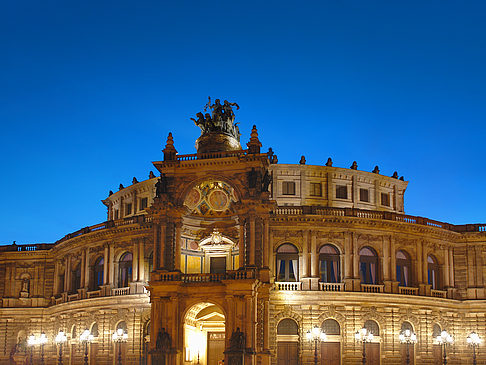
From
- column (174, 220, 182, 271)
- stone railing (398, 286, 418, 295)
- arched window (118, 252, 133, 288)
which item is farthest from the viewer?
arched window (118, 252, 133, 288)

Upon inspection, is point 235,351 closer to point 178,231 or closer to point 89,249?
point 178,231

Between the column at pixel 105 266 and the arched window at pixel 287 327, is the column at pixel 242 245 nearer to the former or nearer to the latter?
the arched window at pixel 287 327

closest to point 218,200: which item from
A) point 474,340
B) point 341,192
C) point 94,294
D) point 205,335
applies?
point 205,335

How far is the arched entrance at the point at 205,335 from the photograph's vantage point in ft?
177

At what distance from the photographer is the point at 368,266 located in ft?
196

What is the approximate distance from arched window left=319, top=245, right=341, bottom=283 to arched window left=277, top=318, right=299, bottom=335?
4.63m

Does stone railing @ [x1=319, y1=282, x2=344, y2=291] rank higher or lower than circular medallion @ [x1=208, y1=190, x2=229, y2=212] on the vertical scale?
lower

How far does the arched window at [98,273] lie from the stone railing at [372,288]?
24.7 metres

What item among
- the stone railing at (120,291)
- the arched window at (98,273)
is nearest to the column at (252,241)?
the stone railing at (120,291)

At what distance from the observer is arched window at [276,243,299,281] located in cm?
5822

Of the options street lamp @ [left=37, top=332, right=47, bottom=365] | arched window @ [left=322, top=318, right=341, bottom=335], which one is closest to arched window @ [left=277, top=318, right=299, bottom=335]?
arched window @ [left=322, top=318, right=341, bottom=335]

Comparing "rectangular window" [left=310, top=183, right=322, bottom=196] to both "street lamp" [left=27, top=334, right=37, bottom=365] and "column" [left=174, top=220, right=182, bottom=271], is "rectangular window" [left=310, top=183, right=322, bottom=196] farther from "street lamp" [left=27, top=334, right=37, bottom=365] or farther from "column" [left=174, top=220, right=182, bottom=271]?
"street lamp" [left=27, top=334, right=37, bottom=365]

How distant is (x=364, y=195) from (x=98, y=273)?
2791cm

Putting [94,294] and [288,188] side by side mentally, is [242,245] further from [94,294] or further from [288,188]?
[94,294]
